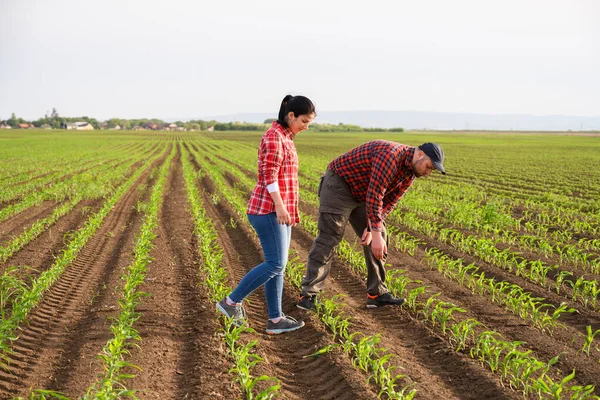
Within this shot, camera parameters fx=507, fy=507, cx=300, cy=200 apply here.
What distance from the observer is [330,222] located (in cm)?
485

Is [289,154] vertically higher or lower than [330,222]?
higher

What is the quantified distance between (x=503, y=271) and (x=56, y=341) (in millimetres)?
5340

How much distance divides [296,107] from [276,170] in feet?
1.69

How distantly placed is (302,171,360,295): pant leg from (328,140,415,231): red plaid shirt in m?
0.09

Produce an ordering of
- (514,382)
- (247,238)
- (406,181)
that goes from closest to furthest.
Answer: (514,382), (406,181), (247,238)

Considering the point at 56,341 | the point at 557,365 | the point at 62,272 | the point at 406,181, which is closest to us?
the point at 557,365

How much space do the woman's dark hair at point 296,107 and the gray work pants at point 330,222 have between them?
1.03 metres

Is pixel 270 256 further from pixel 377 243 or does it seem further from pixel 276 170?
pixel 377 243

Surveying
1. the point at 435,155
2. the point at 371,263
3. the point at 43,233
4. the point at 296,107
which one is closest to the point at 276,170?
the point at 296,107

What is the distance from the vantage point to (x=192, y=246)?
805cm

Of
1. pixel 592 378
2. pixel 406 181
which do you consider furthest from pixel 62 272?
pixel 592 378

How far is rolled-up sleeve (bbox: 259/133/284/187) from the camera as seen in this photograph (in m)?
3.88

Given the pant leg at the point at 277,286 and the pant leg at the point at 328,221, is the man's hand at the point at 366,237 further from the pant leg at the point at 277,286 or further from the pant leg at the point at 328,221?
the pant leg at the point at 277,286

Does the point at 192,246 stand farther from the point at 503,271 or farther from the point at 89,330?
the point at 503,271
